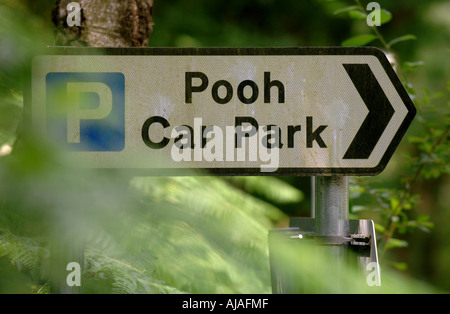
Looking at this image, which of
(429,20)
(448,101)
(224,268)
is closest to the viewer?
(224,268)

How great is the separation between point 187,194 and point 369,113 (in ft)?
1.56

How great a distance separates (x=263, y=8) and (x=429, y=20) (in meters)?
0.77

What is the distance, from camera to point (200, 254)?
40.8 inches

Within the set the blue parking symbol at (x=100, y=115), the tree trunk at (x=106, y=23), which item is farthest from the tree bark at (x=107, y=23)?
the blue parking symbol at (x=100, y=115)

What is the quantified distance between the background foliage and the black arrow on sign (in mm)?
186

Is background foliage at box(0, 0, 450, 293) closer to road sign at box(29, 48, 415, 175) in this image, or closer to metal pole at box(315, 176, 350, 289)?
metal pole at box(315, 176, 350, 289)

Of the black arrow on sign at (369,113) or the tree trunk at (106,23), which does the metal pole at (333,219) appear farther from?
the tree trunk at (106,23)

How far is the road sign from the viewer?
82cm

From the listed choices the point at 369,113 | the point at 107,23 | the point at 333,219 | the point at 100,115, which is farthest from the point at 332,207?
Answer: the point at 107,23

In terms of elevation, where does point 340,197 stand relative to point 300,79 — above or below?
below

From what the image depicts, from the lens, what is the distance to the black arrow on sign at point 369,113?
0.83 meters

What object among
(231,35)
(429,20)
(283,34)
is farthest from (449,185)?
(231,35)

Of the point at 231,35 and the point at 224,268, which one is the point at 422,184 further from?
the point at 224,268

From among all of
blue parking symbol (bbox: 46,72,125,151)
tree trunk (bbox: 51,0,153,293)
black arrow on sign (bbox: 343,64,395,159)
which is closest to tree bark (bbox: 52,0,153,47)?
tree trunk (bbox: 51,0,153,293)
